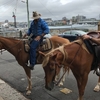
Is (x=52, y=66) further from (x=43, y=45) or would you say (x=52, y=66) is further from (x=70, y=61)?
(x=43, y=45)

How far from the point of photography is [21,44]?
494cm

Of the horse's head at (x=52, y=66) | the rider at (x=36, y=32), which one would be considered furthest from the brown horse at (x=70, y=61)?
the rider at (x=36, y=32)

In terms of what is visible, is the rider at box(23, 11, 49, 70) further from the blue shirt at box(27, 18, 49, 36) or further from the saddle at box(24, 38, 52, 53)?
the saddle at box(24, 38, 52, 53)

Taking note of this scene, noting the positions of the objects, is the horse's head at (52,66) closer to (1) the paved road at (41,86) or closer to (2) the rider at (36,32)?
(1) the paved road at (41,86)

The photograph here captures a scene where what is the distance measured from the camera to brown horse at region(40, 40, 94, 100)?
289cm

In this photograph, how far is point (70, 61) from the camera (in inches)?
127

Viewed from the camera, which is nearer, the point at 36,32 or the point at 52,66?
the point at 52,66

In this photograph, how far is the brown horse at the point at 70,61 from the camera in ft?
9.50

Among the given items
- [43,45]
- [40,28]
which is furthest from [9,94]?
[40,28]

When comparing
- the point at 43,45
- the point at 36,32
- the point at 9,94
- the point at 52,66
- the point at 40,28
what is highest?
the point at 40,28

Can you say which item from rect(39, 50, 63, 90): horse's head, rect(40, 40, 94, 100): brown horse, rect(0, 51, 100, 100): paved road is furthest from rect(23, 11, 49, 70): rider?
rect(39, 50, 63, 90): horse's head

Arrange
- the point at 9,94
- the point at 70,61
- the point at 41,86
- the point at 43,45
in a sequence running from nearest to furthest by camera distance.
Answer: the point at 70,61
the point at 9,94
the point at 43,45
the point at 41,86

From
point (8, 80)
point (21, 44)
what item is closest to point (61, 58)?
point (21, 44)

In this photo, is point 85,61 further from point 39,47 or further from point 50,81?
point 39,47
